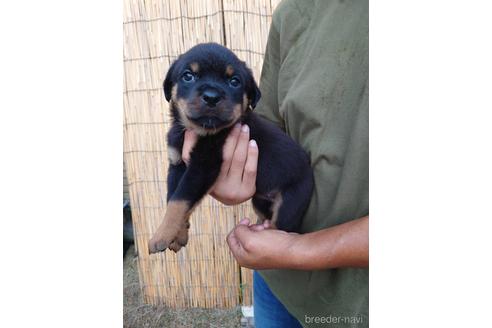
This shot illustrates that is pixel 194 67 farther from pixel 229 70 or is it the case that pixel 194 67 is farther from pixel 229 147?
pixel 229 147

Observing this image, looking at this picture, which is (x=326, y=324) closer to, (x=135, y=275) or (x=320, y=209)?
(x=320, y=209)

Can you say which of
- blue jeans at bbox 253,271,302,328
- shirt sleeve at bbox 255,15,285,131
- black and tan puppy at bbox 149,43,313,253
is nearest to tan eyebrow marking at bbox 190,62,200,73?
black and tan puppy at bbox 149,43,313,253

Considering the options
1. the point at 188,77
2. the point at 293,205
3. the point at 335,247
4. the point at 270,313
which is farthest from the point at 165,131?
the point at 270,313

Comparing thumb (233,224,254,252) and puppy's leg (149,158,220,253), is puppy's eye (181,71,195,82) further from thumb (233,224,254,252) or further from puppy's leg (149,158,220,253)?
thumb (233,224,254,252)

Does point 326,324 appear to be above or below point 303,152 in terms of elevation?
below
